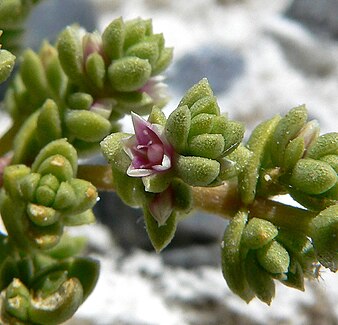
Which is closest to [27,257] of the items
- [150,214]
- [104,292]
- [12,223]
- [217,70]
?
[12,223]

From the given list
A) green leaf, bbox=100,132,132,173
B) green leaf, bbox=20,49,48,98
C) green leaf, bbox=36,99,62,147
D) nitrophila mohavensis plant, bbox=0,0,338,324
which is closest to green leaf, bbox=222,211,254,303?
nitrophila mohavensis plant, bbox=0,0,338,324

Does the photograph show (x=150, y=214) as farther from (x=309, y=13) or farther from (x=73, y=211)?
(x=309, y=13)

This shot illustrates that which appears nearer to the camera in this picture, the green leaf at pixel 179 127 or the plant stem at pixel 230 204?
the green leaf at pixel 179 127

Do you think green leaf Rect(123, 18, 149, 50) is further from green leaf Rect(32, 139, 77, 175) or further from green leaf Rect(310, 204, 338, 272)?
green leaf Rect(310, 204, 338, 272)

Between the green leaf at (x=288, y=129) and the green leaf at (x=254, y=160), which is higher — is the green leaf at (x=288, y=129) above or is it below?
above

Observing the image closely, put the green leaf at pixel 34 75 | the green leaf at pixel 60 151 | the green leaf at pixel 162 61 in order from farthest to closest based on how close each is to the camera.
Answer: the green leaf at pixel 34 75 → the green leaf at pixel 162 61 → the green leaf at pixel 60 151

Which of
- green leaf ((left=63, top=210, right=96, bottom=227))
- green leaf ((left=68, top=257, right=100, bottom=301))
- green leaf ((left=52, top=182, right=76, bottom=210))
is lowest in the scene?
green leaf ((left=68, top=257, right=100, bottom=301))

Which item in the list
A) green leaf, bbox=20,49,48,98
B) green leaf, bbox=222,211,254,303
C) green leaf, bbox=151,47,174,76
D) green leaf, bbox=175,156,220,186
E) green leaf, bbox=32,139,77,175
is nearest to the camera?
green leaf, bbox=175,156,220,186

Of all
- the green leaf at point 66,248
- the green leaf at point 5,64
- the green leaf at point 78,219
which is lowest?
the green leaf at point 66,248

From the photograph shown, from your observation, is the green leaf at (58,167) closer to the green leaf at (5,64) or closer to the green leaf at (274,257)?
the green leaf at (5,64)

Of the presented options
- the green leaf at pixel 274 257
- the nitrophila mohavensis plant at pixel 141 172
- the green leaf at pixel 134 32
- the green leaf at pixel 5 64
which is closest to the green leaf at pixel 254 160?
the nitrophila mohavensis plant at pixel 141 172
